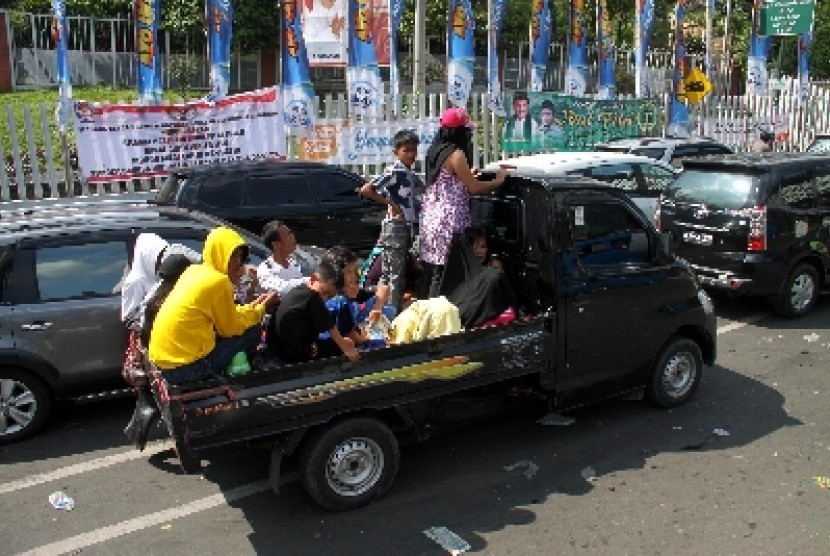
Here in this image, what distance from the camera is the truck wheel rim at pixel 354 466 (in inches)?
Answer: 188

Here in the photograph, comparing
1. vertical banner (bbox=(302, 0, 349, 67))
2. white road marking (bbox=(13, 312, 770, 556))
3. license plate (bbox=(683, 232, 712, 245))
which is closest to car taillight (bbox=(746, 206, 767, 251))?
license plate (bbox=(683, 232, 712, 245))

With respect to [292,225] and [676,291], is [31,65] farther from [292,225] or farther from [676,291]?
[676,291]

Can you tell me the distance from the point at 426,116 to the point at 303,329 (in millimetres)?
10708

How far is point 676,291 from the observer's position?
20.2 ft

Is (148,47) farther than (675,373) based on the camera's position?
Yes

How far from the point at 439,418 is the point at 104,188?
850cm

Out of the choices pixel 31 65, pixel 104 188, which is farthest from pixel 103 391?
pixel 31 65

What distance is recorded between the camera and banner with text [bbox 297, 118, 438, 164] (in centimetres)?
1357

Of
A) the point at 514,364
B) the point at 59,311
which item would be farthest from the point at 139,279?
the point at 514,364

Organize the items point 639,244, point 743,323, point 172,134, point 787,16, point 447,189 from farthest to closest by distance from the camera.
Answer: point 787,16 < point 172,134 < point 743,323 < point 639,244 < point 447,189

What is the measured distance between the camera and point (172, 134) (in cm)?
1206

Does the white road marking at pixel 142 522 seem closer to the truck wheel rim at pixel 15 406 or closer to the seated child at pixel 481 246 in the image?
the truck wheel rim at pixel 15 406

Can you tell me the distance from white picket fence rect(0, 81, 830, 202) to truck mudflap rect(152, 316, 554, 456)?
323 inches

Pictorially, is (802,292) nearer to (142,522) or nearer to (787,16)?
(142,522)
